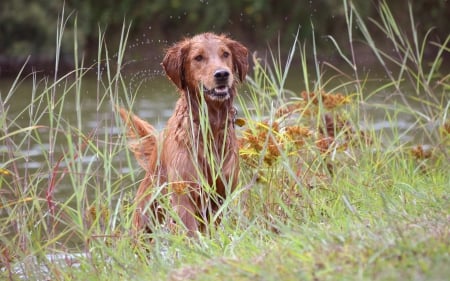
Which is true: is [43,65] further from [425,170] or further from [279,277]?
[279,277]

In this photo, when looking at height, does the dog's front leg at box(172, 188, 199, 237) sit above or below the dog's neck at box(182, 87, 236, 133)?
below

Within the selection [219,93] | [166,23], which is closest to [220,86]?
[219,93]

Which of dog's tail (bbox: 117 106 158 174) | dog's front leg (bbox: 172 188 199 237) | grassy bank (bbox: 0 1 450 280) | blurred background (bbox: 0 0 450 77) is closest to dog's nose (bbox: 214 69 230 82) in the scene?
grassy bank (bbox: 0 1 450 280)

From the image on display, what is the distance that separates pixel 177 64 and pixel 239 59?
0.36 metres

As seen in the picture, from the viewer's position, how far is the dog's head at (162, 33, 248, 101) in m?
5.49

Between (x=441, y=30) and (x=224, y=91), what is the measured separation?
54.9 feet

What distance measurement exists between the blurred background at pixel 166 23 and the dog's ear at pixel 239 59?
12405mm

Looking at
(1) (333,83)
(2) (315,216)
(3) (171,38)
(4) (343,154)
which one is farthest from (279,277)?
(3) (171,38)

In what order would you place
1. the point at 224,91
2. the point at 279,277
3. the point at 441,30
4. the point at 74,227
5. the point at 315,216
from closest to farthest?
the point at 279,277, the point at 74,227, the point at 315,216, the point at 224,91, the point at 441,30

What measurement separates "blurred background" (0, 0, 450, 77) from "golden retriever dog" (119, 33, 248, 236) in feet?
41.3

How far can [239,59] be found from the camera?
5.87m

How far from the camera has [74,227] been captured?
4.18 metres

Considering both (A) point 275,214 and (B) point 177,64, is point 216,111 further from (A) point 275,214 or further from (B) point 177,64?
(A) point 275,214

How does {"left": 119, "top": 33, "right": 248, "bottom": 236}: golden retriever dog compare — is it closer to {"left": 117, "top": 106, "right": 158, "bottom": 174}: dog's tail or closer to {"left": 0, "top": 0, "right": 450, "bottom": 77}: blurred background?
{"left": 117, "top": 106, "right": 158, "bottom": 174}: dog's tail
